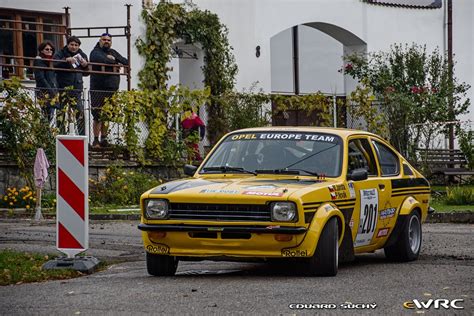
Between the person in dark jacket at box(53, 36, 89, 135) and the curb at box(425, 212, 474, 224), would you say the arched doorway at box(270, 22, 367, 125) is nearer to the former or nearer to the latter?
the person in dark jacket at box(53, 36, 89, 135)

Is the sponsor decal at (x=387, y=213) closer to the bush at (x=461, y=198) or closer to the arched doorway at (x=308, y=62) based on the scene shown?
the bush at (x=461, y=198)

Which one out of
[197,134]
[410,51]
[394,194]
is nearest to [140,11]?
[197,134]

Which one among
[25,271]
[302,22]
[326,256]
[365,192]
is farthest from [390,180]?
[302,22]

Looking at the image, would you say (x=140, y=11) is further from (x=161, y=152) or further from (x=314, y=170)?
(x=314, y=170)

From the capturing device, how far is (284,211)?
1199 centimetres

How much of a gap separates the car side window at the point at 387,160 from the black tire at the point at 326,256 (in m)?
2.28

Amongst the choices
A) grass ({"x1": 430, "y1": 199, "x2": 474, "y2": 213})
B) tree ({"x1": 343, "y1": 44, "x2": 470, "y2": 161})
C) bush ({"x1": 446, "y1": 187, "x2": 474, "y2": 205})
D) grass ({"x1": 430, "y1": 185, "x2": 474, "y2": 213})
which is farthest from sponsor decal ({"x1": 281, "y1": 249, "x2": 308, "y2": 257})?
tree ({"x1": 343, "y1": 44, "x2": 470, "y2": 161})

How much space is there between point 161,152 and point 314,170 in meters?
15.0

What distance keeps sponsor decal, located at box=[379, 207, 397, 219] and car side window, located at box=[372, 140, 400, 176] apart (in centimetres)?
41

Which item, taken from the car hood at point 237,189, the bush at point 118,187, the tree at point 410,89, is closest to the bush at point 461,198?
the tree at point 410,89

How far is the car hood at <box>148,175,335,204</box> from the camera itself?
1205 centimetres

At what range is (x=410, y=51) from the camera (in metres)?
35.6

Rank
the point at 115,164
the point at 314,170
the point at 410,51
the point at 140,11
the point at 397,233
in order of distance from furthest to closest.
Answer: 1. the point at 410,51
2. the point at 140,11
3. the point at 115,164
4. the point at 397,233
5. the point at 314,170

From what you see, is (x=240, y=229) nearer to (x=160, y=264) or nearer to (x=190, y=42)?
(x=160, y=264)
